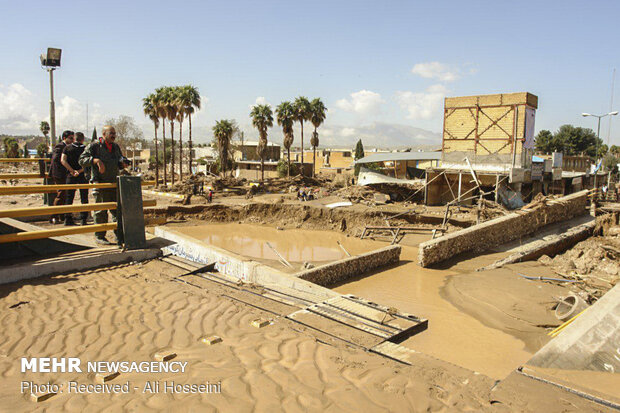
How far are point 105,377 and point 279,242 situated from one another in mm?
16485

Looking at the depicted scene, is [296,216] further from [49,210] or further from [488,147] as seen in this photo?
[49,210]

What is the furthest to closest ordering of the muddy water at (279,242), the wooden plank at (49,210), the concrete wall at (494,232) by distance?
the muddy water at (279,242) → the concrete wall at (494,232) → the wooden plank at (49,210)

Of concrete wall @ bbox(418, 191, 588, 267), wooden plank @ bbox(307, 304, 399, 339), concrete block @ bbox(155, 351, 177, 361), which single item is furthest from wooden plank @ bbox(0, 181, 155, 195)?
concrete wall @ bbox(418, 191, 588, 267)

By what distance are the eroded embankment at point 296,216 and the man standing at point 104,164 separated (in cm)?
1499

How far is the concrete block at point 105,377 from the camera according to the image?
9.30 feet

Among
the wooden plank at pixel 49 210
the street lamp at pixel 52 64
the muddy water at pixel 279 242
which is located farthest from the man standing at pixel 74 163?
the muddy water at pixel 279 242

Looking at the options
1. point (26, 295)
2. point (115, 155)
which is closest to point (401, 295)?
point (115, 155)

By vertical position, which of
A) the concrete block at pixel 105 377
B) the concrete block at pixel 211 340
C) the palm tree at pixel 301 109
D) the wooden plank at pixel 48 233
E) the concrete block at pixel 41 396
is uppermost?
the palm tree at pixel 301 109

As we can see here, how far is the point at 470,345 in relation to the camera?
7.39 metres

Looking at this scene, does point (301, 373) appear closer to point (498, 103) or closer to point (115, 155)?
point (115, 155)

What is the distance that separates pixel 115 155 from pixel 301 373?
478cm

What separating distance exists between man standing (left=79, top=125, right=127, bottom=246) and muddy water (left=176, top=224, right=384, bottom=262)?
9889mm

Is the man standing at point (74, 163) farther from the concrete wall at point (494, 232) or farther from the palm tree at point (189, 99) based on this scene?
the palm tree at point (189, 99)

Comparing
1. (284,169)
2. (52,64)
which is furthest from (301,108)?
(52,64)
